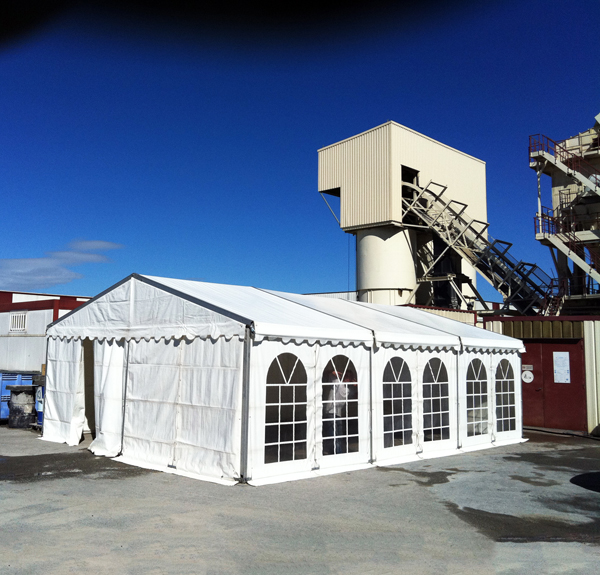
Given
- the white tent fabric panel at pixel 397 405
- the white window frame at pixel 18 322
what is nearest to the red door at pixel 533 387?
the white tent fabric panel at pixel 397 405

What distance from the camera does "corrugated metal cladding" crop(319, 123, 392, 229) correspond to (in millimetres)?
23359

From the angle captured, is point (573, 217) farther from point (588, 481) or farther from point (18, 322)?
point (18, 322)

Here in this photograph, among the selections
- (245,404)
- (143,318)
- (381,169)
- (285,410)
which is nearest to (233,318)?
(245,404)

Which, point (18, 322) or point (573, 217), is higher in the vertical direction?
point (573, 217)

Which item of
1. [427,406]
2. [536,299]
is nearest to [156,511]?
[427,406]

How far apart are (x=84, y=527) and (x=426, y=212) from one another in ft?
68.1

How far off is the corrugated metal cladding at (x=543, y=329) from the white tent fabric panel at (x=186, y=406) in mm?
9830

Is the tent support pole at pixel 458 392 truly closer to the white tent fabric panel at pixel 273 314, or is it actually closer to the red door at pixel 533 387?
the white tent fabric panel at pixel 273 314

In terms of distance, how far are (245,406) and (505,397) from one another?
729cm

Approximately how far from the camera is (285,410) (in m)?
8.48

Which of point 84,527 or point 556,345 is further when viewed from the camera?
point 556,345

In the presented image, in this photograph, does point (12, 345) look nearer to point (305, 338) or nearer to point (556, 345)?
point (305, 338)

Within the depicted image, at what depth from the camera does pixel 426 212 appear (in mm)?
24203

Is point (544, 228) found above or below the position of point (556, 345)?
above
